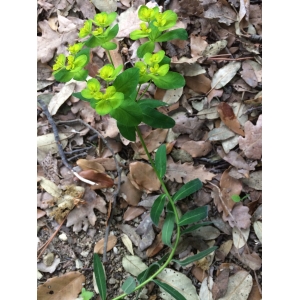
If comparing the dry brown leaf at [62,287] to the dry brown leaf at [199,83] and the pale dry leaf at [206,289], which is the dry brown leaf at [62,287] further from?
the dry brown leaf at [199,83]

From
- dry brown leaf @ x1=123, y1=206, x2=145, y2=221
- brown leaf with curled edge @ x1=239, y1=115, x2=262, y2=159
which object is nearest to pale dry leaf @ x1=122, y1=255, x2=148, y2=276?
dry brown leaf @ x1=123, y1=206, x2=145, y2=221

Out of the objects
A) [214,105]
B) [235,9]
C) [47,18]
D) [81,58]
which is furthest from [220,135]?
[47,18]

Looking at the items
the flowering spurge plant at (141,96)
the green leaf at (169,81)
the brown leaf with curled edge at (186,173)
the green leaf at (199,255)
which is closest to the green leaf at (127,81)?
the flowering spurge plant at (141,96)

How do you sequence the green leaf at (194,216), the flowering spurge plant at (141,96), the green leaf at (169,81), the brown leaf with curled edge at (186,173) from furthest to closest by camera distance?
the brown leaf with curled edge at (186,173) < the green leaf at (194,216) < the green leaf at (169,81) < the flowering spurge plant at (141,96)

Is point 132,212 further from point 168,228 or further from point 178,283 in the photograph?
point 178,283

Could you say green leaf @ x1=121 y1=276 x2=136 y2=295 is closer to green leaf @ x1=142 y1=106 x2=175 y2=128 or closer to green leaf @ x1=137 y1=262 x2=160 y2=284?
green leaf @ x1=137 y1=262 x2=160 y2=284

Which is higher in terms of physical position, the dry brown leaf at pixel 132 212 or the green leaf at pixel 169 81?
the green leaf at pixel 169 81

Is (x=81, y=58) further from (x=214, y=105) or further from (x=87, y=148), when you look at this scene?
(x=214, y=105)
